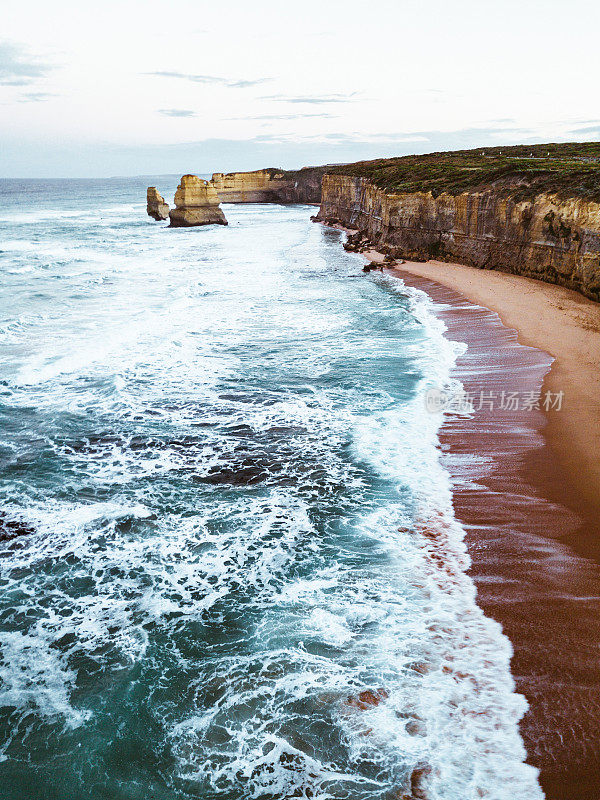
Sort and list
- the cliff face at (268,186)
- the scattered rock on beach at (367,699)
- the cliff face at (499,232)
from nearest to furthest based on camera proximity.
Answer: the scattered rock on beach at (367,699) → the cliff face at (499,232) → the cliff face at (268,186)

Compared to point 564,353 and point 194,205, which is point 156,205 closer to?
point 194,205

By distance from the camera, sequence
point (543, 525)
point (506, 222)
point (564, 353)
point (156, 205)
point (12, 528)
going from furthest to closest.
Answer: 1. point (156, 205)
2. point (506, 222)
3. point (564, 353)
4. point (12, 528)
5. point (543, 525)

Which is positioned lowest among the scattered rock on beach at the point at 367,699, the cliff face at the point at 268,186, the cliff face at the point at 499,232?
the scattered rock on beach at the point at 367,699

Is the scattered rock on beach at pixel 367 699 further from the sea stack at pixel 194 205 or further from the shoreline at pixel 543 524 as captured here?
the sea stack at pixel 194 205

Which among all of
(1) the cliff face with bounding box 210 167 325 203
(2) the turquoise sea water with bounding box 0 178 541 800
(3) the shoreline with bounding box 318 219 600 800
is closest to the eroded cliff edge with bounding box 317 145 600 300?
(3) the shoreline with bounding box 318 219 600 800

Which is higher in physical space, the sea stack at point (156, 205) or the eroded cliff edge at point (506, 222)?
the sea stack at point (156, 205)

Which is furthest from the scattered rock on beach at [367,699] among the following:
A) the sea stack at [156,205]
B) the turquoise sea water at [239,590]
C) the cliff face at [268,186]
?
the cliff face at [268,186]

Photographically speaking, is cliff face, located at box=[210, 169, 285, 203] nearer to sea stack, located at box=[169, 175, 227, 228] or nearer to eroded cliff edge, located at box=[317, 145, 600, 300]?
sea stack, located at box=[169, 175, 227, 228]

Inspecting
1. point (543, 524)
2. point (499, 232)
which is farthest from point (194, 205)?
point (543, 524)
